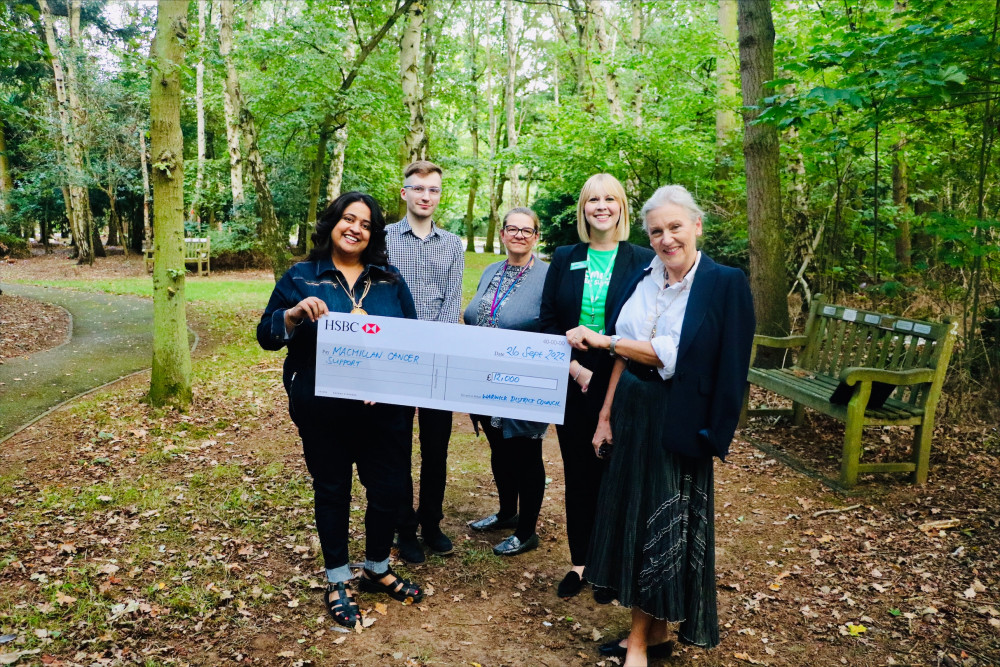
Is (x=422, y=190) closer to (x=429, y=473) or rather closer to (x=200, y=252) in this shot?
(x=429, y=473)

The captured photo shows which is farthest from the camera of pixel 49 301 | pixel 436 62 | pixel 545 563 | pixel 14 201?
pixel 14 201

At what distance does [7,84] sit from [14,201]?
14.5 ft

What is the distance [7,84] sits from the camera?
23766 millimetres

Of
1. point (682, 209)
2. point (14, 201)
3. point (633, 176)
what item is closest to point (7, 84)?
point (14, 201)

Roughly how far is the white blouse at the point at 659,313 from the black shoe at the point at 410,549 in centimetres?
201

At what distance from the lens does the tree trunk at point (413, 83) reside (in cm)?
1057

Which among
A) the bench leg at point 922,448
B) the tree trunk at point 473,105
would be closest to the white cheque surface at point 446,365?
the bench leg at point 922,448

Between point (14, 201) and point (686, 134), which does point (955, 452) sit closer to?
point (686, 134)

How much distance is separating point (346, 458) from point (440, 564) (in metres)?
1.14

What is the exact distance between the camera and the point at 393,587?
3.62m

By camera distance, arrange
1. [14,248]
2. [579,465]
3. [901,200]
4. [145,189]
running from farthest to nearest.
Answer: [14,248], [145,189], [901,200], [579,465]

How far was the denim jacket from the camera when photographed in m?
3.16

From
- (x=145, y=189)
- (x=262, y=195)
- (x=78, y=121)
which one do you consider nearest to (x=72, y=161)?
(x=145, y=189)

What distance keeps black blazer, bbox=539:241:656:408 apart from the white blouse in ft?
0.54
